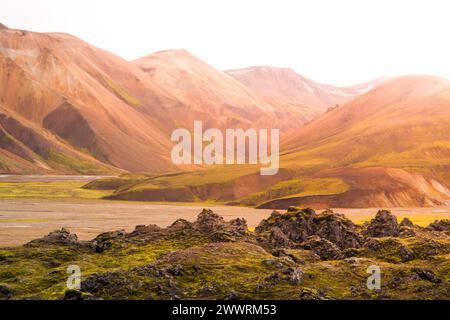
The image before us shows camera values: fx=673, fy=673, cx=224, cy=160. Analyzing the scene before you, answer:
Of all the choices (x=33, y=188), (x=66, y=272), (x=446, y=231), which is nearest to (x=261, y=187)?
(x=33, y=188)

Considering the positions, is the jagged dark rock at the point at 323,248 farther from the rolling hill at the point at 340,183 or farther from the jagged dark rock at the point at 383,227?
the rolling hill at the point at 340,183

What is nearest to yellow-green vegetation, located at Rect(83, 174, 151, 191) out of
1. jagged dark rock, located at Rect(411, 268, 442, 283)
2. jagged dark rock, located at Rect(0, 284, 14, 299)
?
jagged dark rock, located at Rect(0, 284, 14, 299)

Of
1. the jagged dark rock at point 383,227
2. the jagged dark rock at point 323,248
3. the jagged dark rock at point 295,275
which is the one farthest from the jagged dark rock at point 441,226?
Answer: the jagged dark rock at point 295,275

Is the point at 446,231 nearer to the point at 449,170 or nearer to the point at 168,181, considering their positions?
the point at 449,170

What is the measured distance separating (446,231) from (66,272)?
118 ft

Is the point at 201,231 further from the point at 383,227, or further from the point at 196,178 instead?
the point at 196,178

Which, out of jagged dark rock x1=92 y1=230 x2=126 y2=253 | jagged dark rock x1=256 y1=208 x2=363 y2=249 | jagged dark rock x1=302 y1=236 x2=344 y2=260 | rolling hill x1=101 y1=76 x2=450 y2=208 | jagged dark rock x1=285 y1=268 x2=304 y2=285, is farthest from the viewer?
rolling hill x1=101 y1=76 x2=450 y2=208

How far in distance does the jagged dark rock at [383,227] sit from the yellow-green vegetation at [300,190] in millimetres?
81956

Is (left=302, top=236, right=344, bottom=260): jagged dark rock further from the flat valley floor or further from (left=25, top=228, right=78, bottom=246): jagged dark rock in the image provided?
the flat valley floor

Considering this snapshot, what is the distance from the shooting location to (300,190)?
150m

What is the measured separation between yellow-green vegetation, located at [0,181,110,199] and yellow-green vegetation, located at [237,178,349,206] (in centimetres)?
4046

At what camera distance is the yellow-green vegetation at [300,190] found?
144750mm

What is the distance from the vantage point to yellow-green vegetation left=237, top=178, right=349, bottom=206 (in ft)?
475

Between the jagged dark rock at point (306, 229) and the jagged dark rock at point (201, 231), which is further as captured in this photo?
the jagged dark rock at point (306, 229)
